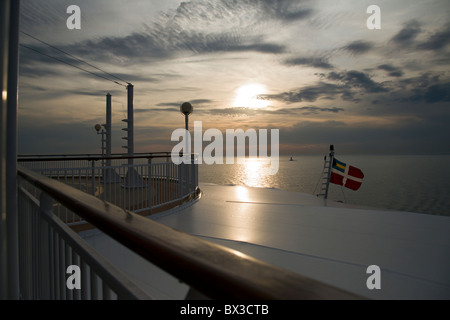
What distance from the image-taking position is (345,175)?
13.6 meters

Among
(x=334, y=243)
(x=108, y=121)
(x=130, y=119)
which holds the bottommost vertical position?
(x=334, y=243)

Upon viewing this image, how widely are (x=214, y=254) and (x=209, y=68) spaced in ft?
49.8

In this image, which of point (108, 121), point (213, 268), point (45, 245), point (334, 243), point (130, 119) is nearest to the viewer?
point (213, 268)

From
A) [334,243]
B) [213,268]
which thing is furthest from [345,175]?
[213,268]

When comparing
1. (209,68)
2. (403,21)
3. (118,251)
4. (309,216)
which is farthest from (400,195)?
(118,251)

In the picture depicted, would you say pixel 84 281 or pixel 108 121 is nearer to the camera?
pixel 84 281

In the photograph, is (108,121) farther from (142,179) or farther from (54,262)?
(54,262)

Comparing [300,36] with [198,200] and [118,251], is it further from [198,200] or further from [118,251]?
[118,251]

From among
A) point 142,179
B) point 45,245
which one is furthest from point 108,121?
point 45,245

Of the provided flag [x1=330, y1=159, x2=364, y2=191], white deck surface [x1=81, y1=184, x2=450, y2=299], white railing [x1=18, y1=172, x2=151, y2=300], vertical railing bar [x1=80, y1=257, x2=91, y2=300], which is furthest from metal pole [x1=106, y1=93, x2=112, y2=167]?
vertical railing bar [x1=80, y1=257, x2=91, y2=300]

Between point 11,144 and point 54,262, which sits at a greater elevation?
point 11,144

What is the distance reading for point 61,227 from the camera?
4.54 feet

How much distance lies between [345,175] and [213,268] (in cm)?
1460

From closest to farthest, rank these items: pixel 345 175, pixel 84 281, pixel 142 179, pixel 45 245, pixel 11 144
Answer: pixel 84 281 → pixel 11 144 → pixel 45 245 → pixel 142 179 → pixel 345 175
